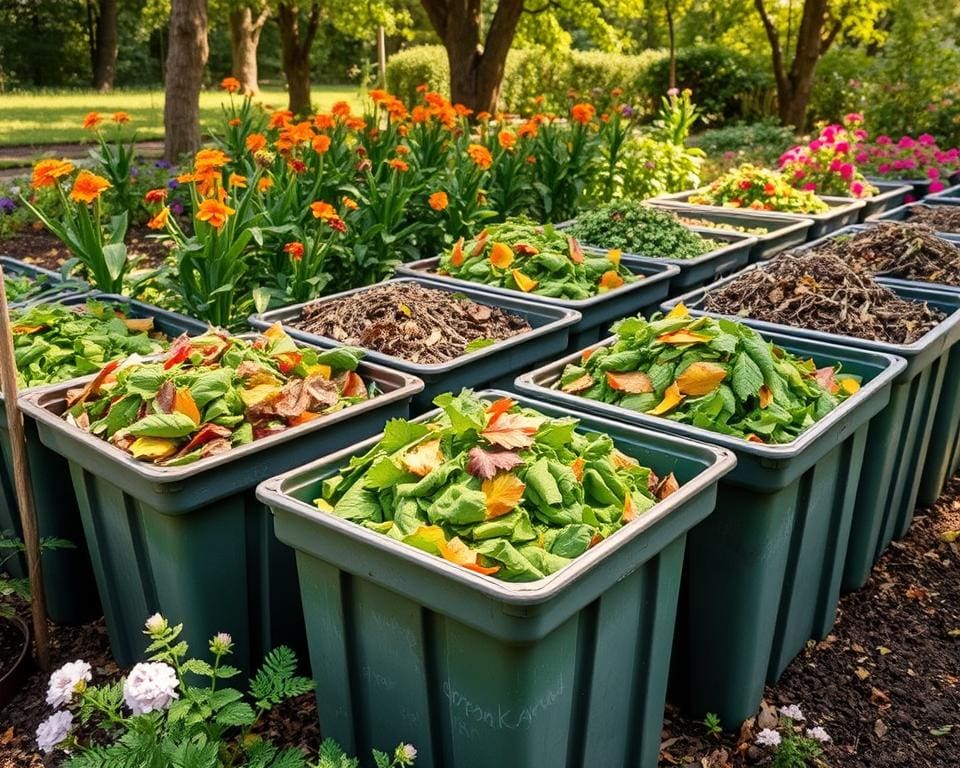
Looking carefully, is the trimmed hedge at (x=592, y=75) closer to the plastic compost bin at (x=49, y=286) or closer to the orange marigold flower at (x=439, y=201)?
the orange marigold flower at (x=439, y=201)

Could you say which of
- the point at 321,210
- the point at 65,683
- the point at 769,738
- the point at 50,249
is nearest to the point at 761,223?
the point at 321,210

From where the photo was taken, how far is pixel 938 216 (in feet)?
15.3

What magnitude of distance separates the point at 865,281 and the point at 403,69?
58.0ft

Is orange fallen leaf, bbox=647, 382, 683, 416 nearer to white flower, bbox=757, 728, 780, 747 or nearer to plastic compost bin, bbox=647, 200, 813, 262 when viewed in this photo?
white flower, bbox=757, 728, 780, 747

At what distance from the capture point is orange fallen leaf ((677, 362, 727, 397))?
215 centimetres

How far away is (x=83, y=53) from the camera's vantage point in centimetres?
3491

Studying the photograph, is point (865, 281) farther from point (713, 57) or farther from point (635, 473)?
point (713, 57)

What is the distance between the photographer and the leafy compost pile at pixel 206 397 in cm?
199

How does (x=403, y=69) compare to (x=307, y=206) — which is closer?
(x=307, y=206)

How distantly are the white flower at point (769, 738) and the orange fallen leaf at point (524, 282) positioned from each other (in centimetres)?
179

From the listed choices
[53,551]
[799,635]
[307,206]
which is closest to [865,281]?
[799,635]

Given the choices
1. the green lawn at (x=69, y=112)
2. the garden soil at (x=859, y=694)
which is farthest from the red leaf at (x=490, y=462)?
the green lawn at (x=69, y=112)

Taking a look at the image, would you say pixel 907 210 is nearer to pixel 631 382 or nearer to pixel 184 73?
pixel 631 382

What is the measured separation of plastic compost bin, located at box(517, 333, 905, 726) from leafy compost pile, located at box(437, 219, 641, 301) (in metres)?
0.93
